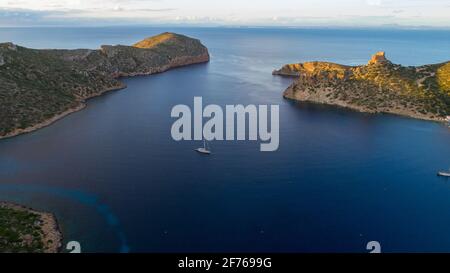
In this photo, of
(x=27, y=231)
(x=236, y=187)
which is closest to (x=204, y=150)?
(x=236, y=187)

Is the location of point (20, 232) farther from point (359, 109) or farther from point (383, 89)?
point (383, 89)

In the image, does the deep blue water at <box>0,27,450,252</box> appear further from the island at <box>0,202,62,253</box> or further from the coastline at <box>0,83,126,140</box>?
the coastline at <box>0,83,126,140</box>

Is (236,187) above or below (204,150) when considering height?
below

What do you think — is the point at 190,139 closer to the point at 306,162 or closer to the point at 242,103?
the point at 306,162

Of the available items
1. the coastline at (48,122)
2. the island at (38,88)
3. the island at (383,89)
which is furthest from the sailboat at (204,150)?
the island at (383,89)
